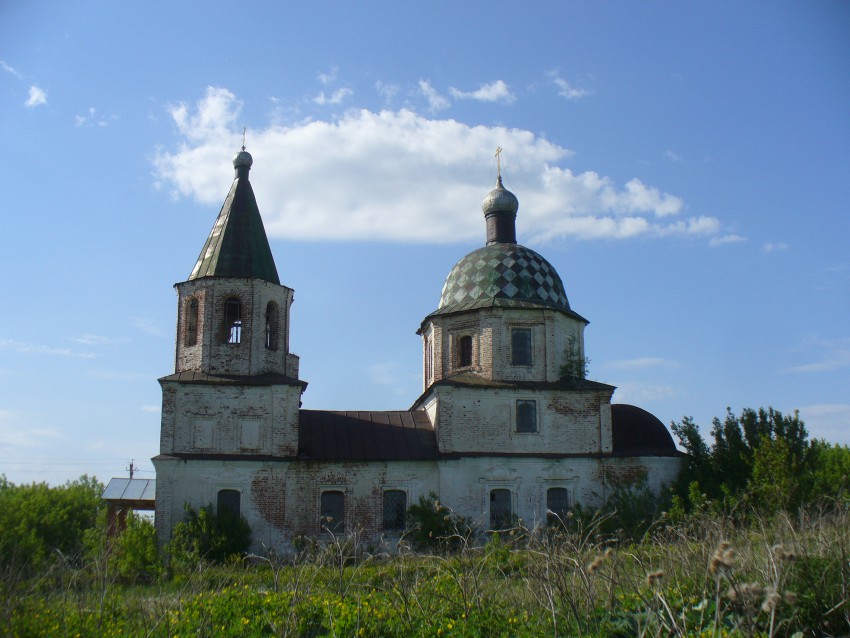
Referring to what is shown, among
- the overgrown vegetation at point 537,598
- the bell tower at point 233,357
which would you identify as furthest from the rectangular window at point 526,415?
the overgrown vegetation at point 537,598

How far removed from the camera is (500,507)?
70.0ft

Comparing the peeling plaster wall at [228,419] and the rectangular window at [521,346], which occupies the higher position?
the rectangular window at [521,346]

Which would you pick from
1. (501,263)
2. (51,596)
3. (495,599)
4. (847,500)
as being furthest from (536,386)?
(51,596)

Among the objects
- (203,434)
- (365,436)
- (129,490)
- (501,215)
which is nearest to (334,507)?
(365,436)

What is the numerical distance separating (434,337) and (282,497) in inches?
248

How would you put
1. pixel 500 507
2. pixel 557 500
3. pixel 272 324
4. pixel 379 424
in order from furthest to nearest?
pixel 379 424 → pixel 272 324 → pixel 557 500 → pixel 500 507

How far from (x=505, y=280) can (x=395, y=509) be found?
697 cm

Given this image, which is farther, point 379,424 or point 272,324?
point 379,424

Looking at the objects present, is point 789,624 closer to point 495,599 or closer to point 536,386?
point 495,599

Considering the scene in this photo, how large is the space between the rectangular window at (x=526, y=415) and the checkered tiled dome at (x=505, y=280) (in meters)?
2.85

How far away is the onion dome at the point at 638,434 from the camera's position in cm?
2230

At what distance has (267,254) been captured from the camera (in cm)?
2272

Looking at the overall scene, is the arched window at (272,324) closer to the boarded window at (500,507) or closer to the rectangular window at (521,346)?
the rectangular window at (521,346)

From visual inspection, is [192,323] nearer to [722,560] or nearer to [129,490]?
[129,490]
